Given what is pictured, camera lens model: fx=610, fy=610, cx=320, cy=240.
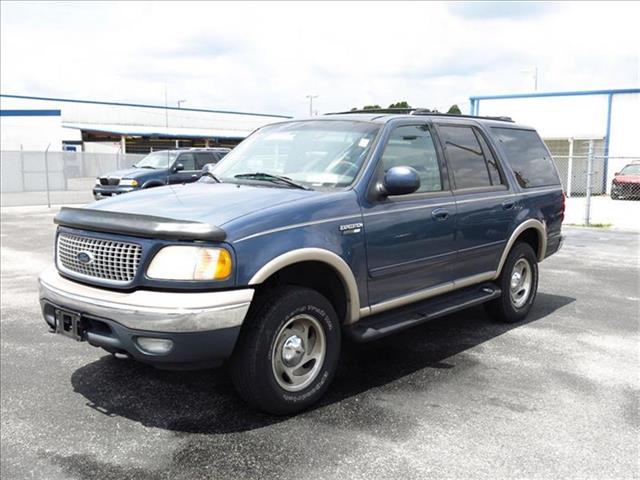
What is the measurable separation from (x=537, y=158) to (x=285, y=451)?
446cm

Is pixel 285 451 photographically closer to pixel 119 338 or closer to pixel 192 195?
pixel 119 338

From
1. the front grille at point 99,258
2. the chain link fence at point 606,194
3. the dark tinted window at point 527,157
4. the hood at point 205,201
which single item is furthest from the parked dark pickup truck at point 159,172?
the front grille at point 99,258

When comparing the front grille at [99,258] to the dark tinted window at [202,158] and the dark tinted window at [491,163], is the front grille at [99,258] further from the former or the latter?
the dark tinted window at [202,158]

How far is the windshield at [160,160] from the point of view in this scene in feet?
58.6

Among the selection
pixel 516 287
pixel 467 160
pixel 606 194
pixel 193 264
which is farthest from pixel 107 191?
pixel 606 194

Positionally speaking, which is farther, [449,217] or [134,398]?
[449,217]

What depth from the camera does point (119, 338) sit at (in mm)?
3514

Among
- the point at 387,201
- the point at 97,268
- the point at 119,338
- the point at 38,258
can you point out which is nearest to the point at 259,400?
the point at 119,338

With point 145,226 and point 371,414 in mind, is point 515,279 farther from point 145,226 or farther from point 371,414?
point 145,226

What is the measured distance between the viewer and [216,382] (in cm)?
452

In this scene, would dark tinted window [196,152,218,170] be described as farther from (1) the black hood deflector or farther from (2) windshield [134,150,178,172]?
(1) the black hood deflector

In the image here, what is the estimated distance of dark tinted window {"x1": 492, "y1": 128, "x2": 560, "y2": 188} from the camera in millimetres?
6059

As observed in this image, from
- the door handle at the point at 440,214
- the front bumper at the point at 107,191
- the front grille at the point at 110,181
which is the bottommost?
the front bumper at the point at 107,191

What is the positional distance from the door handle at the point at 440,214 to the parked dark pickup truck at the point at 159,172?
487 inches
